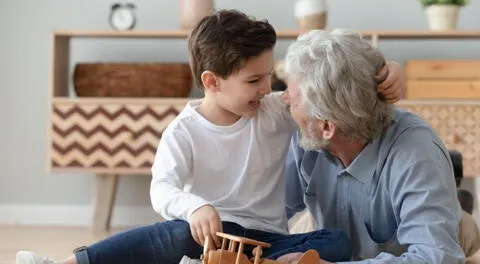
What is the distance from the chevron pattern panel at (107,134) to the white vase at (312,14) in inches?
23.6

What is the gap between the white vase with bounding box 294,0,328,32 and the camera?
3.46 meters

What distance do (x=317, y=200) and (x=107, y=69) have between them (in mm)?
1873

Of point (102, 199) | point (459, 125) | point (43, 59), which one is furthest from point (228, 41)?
point (43, 59)

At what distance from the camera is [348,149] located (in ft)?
5.41

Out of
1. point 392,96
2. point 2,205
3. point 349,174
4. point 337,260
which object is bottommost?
point 2,205

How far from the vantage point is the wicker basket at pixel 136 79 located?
3.49 meters

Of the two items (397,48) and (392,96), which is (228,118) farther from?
(397,48)

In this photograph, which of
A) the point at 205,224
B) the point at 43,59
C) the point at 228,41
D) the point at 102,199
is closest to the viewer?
the point at 205,224

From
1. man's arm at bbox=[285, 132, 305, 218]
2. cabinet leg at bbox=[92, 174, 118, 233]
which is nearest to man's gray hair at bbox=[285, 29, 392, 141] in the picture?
man's arm at bbox=[285, 132, 305, 218]

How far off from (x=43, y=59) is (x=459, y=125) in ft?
5.87

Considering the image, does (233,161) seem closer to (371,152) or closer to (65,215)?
(371,152)

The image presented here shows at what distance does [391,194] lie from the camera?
5.19ft

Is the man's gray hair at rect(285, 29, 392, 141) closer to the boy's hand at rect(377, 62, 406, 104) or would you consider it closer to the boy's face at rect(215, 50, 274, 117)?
the boy's hand at rect(377, 62, 406, 104)

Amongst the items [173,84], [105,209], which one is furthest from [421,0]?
[105,209]
